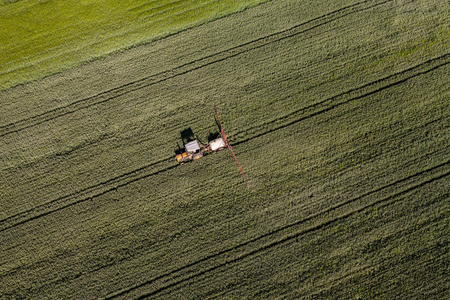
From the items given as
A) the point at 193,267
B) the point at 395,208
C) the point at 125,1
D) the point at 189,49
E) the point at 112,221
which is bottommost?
the point at 395,208

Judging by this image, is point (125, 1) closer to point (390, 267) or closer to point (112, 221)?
point (112, 221)

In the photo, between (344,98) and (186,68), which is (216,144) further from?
(344,98)

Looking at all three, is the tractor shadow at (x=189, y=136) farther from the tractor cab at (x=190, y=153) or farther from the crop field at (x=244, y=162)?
the tractor cab at (x=190, y=153)

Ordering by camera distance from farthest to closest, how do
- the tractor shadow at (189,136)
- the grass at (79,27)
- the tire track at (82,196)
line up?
the grass at (79,27)
the tractor shadow at (189,136)
the tire track at (82,196)

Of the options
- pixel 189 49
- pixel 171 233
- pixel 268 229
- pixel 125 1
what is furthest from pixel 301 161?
pixel 125 1

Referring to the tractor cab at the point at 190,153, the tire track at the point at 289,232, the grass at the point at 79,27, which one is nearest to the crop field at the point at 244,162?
the tire track at the point at 289,232

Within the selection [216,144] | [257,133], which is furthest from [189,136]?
[257,133]

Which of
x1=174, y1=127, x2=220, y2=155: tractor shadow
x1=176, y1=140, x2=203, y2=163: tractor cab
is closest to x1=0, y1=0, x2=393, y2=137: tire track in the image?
x1=174, y1=127, x2=220, y2=155: tractor shadow

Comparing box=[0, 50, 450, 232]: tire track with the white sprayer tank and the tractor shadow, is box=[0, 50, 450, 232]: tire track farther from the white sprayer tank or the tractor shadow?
the tractor shadow
